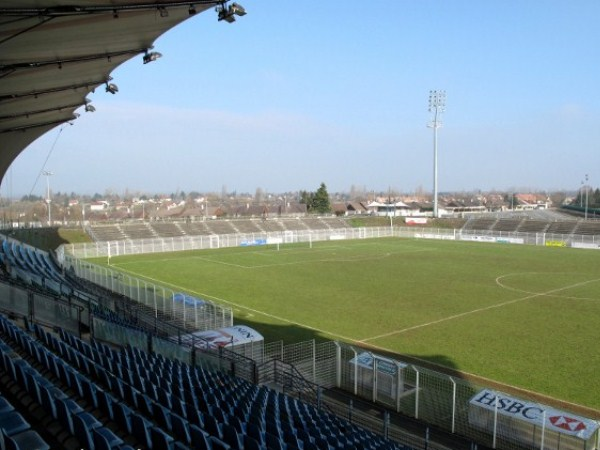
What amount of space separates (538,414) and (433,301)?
52.7ft

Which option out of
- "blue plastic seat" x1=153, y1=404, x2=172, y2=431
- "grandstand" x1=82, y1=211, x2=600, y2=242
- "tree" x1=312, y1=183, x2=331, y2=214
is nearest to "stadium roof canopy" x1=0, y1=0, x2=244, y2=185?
"blue plastic seat" x1=153, y1=404, x2=172, y2=431

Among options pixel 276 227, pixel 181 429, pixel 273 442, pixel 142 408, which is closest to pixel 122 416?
pixel 181 429

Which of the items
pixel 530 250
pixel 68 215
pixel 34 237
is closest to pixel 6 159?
pixel 34 237

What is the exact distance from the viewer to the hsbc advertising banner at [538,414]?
33.6 ft

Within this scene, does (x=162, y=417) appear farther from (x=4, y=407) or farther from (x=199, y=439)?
(x=4, y=407)

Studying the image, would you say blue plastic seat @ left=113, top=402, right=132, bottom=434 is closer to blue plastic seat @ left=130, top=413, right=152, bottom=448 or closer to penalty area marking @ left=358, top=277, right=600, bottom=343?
blue plastic seat @ left=130, top=413, right=152, bottom=448

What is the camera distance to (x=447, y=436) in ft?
38.2

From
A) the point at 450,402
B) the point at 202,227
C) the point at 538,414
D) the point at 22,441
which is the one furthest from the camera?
the point at 202,227

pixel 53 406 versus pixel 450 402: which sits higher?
pixel 53 406

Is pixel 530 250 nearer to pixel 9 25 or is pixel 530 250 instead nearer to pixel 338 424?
pixel 338 424

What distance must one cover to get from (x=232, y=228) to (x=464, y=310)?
4385 cm

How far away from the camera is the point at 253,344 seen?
15289mm

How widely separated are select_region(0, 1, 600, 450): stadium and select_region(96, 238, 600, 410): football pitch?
13cm

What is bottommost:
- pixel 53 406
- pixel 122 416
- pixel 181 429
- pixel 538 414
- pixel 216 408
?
pixel 538 414
